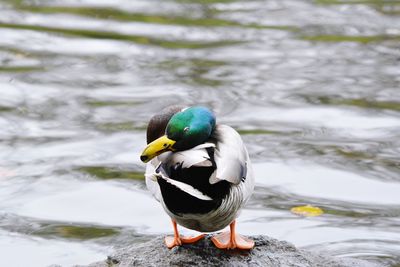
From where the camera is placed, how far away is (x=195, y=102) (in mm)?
9039

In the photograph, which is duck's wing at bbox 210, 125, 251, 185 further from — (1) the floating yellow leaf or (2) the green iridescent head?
(1) the floating yellow leaf

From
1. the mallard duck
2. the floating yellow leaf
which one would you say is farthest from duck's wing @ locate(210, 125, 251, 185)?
the floating yellow leaf

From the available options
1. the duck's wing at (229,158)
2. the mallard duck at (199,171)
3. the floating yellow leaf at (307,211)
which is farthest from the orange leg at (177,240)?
the floating yellow leaf at (307,211)

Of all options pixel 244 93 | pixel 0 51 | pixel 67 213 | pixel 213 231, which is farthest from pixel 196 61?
Result: pixel 213 231

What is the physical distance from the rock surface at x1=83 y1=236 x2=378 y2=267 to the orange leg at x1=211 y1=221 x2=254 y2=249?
0.03 meters

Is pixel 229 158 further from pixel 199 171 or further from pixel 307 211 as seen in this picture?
pixel 307 211

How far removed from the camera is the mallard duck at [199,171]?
3.98m

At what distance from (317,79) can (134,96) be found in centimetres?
195

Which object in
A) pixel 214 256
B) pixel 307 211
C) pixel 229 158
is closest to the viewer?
pixel 229 158

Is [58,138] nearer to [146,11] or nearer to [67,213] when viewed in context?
[67,213]

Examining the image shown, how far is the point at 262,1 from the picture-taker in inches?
514

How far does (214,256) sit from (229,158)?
70 centimetres

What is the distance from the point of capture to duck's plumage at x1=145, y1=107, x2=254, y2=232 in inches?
156

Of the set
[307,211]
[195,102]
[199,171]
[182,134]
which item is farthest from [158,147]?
[195,102]
